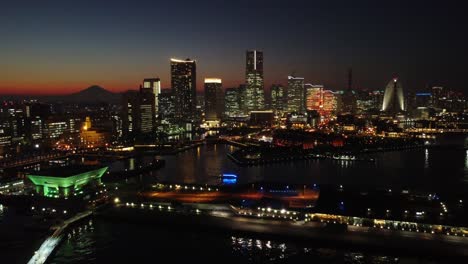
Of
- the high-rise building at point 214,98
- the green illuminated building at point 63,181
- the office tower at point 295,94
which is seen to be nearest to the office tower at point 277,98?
the office tower at point 295,94

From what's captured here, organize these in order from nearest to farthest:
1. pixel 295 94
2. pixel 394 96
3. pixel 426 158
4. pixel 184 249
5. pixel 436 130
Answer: pixel 184 249 → pixel 426 158 → pixel 436 130 → pixel 394 96 → pixel 295 94

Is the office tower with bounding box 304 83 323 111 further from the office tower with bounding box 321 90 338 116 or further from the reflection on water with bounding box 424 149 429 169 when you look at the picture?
the reflection on water with bounding box 424 149 429 169

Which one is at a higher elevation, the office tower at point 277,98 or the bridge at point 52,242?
the office tower at point 277,98

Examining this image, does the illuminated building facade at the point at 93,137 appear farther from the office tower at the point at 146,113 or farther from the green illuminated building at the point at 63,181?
the green illuminated building at the point at 63,181

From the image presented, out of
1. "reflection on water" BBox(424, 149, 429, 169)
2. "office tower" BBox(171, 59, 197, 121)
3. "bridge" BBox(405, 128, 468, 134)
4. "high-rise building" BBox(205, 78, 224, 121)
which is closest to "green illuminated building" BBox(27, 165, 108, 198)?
"reflection on water" BBox(424, 149, 429, 169)

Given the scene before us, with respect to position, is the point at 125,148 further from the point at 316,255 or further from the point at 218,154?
the point at 316,255

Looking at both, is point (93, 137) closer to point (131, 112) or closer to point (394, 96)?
point (131, 112)

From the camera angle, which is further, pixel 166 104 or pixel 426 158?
pixel 166 104

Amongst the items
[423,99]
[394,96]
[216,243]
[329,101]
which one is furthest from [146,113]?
[423,99]
